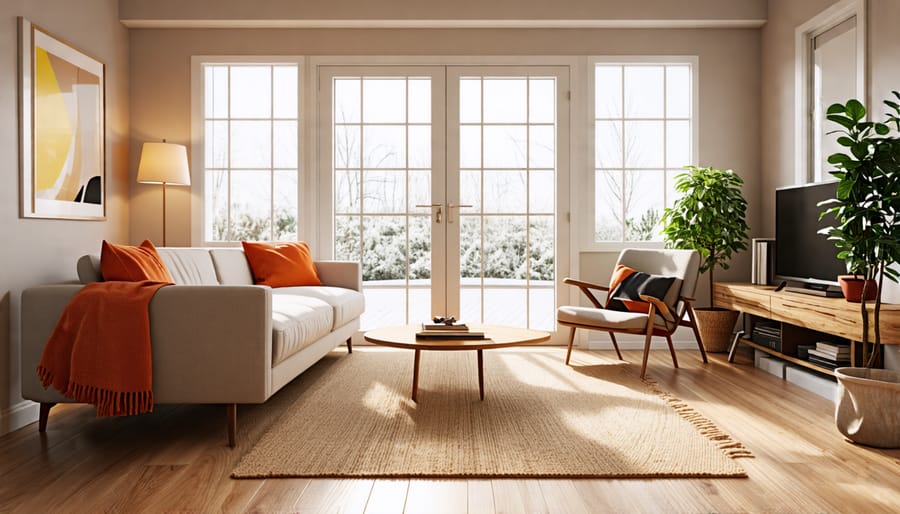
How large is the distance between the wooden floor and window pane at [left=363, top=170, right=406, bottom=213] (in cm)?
245

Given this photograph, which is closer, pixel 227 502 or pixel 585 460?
pixel 227 502

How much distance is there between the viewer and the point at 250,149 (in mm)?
5148

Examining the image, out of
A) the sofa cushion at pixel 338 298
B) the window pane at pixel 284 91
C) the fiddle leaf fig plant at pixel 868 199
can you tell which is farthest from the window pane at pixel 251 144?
the fiddle leaf fig plant at pixel 868 199

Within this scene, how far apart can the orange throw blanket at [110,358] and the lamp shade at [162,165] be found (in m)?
2.17

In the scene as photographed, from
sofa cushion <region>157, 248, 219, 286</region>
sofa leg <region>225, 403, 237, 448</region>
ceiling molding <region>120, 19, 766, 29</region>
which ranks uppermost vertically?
ceiling molding <region>120, 19, 766, 29</region>

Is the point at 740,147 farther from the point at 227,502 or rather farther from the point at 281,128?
the point at 227,502

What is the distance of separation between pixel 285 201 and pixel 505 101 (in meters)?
1.96

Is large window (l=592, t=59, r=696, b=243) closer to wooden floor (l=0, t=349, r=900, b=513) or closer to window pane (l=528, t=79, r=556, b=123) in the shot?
window pane (l=528, t=79, r=556, b=123)

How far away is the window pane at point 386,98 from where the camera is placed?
16.9 feet

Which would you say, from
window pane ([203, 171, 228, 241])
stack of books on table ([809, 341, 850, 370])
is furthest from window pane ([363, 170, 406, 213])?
stack of books on table ([809, 341, 850, 370])

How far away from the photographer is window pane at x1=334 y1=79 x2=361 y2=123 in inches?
203

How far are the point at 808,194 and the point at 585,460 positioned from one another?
2604mm

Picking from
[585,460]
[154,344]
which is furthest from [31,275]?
[585,460]

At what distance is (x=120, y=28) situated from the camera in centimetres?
484
